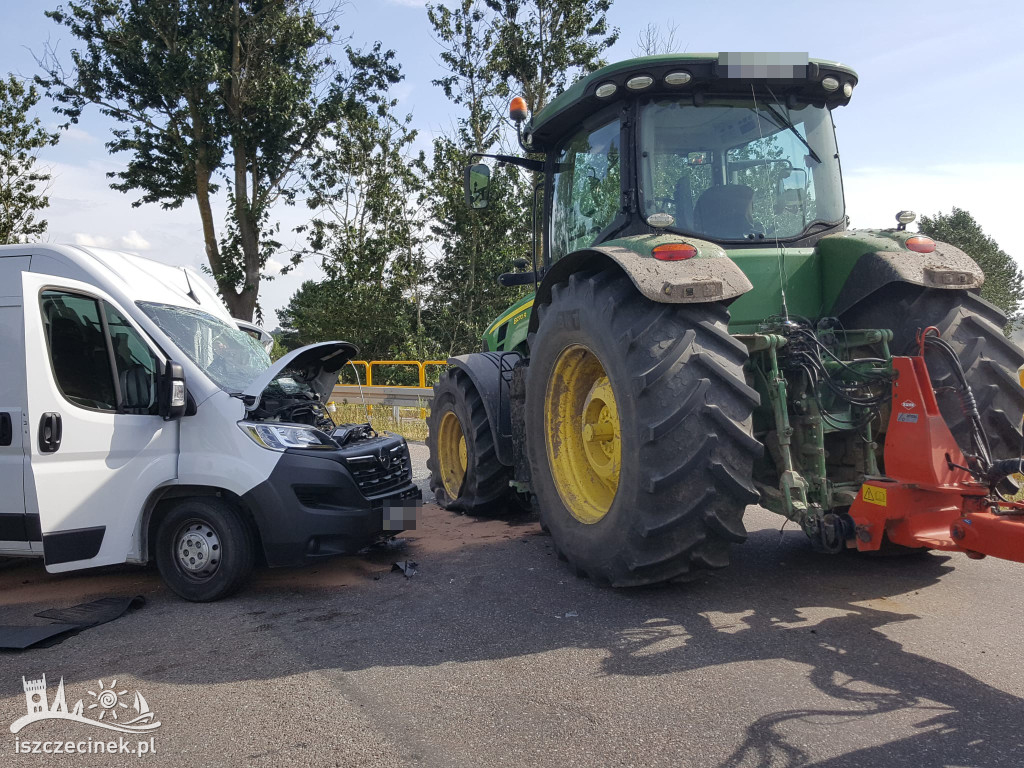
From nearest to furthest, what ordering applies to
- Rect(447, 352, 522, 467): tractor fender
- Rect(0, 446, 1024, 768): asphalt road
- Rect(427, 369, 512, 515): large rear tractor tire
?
Rect(0, 446, 1024, 768): asphalt road → Rect(447, 352, 522, 467): tractor fender → Rect(427, 369, 512, 515): large rear tractor tire

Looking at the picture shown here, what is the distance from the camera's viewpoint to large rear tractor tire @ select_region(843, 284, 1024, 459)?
4.17 meters

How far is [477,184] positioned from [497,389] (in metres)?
1.59

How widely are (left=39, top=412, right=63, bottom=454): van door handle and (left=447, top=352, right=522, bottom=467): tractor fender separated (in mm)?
2957

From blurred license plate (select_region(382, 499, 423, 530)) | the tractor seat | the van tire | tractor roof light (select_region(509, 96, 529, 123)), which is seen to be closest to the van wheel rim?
the van tire

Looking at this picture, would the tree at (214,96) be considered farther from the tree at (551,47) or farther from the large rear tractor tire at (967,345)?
the large rear tractor tire at (967,345)

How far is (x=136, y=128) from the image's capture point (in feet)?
71.2

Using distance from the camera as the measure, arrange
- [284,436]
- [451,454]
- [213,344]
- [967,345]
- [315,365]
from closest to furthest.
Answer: [967,345] < [284,436] < [213,344] < [315,365] < [451,454]

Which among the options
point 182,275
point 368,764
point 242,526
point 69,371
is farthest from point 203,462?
point 368,764

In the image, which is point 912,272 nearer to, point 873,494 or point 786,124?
point 786,124

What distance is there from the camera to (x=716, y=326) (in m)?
3.93

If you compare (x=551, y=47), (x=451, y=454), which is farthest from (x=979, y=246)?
(x=451, y=454)

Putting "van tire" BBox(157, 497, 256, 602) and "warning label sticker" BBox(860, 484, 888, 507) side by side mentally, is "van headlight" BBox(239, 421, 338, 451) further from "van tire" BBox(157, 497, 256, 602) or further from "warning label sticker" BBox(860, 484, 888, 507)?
"warning label sticker" BBox(860, 484, 888, 507)

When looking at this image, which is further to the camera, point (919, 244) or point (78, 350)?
point (78, 350)

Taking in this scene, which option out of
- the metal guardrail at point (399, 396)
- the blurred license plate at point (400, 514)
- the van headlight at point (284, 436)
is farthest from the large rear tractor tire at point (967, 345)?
the metal guardrail at point (399, 396)
